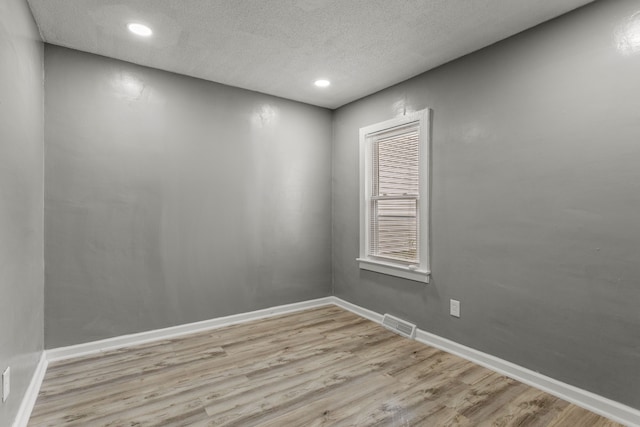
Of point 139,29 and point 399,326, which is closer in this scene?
point 139,29

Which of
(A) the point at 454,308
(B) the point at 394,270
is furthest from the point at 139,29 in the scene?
(A) the point at 454,308

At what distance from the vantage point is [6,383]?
1596 millimetres

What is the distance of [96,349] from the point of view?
2.81 meters

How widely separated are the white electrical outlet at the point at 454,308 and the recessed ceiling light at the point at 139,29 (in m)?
3.22

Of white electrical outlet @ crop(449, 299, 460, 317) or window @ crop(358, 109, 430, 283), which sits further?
window @ crop(358, 109, 430, 283)

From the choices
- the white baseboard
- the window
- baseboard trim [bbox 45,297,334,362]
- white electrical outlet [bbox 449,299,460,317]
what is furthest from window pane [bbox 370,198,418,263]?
baseboard trim [bbox 45,297,334,362]

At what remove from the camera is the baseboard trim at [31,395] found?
6.05ft

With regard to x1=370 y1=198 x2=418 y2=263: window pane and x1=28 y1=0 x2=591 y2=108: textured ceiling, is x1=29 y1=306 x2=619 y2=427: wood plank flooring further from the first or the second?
x1=28 y1=0 x2=591 y2=108: textured ceiling

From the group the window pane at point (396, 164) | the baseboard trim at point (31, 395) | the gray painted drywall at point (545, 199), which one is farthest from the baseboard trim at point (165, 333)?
the window pane at point (396, 164)

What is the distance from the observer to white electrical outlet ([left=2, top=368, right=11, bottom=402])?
5.12 feet

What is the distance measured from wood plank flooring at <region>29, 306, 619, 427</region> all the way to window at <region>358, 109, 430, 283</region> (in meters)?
0.81

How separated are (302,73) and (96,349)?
304 centimetres

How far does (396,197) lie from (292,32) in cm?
184

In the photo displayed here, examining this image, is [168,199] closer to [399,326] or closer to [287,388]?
[287,388]
